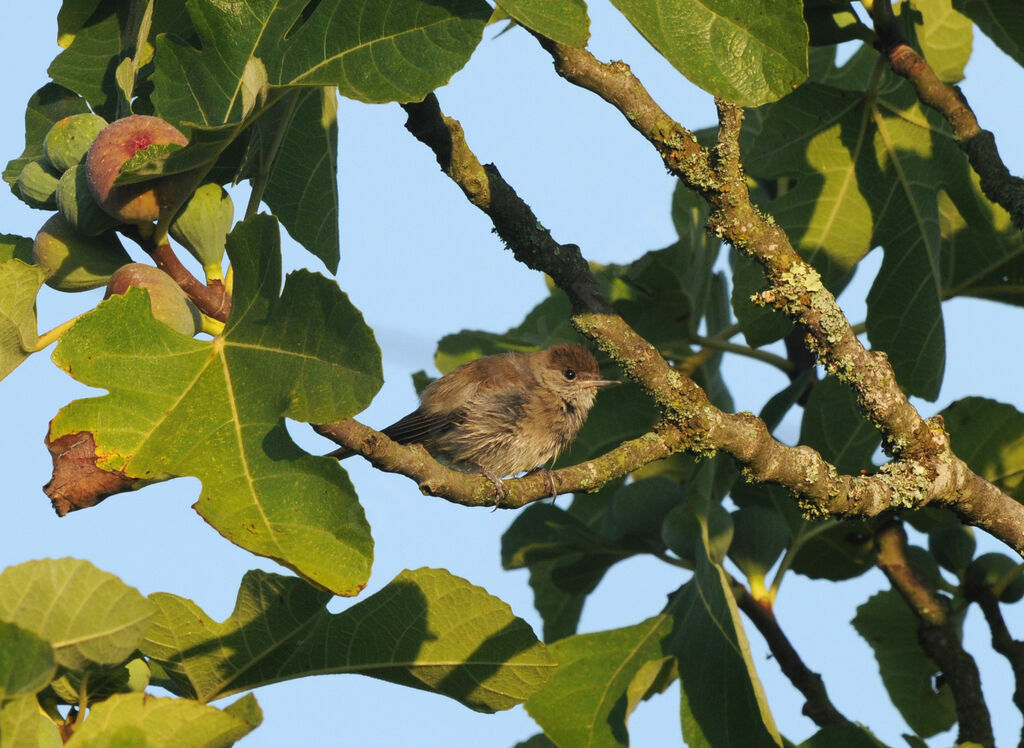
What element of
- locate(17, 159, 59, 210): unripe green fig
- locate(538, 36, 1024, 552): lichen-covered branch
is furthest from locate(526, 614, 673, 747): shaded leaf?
locate(17, 159, 59, 210): unripe green fig

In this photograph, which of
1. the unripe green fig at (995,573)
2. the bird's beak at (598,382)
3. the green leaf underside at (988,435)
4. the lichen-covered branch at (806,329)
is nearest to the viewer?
the lichen-covered branch at (806,329)

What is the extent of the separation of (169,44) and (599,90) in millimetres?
1181

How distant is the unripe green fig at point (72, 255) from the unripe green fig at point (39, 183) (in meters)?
0.12

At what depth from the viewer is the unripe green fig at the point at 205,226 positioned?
281cm

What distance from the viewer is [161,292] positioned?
264 cm

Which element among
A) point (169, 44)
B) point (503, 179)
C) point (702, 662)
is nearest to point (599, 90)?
point (503, 179)

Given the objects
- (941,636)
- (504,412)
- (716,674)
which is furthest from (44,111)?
(941,636)

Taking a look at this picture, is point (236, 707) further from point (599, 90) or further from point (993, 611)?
point (993, 611)

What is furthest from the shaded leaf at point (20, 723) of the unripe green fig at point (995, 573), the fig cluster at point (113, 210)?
the unripe green fig at point (995, 573)

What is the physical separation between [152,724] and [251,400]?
0.75 metres

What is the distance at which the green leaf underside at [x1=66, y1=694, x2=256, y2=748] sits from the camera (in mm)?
2482

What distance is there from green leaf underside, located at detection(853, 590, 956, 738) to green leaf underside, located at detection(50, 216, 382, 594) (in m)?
3.12

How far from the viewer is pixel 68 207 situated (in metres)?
2.78

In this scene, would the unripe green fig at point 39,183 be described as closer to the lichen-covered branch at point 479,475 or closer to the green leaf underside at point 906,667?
the lichen-covered branch at point 479,475
